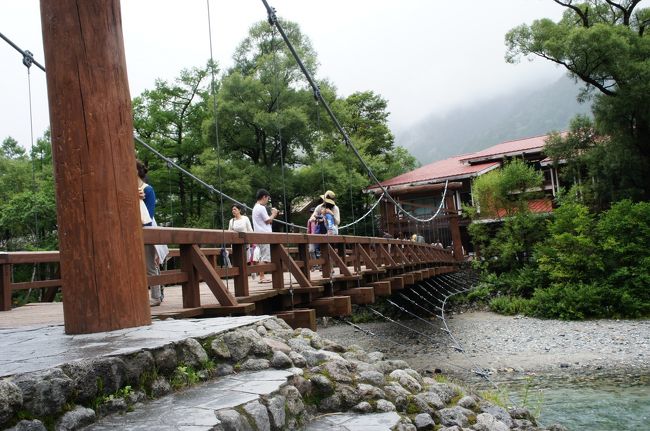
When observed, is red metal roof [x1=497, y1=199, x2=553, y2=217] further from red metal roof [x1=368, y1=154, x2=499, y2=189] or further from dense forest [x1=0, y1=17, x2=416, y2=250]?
dense forest [x1=0, y1=17, x2=416, y2=250]

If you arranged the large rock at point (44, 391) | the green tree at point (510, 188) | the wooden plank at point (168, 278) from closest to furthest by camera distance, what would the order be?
the large rock at point (44, 391) → the wooden plank at point (168, 278) → the green tree at point (510, 188)

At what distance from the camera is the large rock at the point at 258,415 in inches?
81.0

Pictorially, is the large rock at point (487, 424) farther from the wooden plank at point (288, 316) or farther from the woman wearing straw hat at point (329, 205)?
the woman wearing straw hat at point (329, 205)

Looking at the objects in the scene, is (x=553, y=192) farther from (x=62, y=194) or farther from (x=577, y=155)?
(x=62, y=194)

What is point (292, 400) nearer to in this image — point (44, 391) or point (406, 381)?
point (44, 391)

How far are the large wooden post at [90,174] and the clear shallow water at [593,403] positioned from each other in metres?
5.20

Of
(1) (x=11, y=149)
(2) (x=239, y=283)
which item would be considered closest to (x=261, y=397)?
(2) (x=239, y=283)

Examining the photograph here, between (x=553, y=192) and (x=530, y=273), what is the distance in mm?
4251

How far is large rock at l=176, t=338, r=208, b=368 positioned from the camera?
234cm

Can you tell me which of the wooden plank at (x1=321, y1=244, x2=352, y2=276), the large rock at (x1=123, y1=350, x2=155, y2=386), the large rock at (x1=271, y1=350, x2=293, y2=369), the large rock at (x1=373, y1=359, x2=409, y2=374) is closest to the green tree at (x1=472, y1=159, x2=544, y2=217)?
the wooden plank at (x1=321, y1=244, x2=352, y2=276)

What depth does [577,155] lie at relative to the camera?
16.7m

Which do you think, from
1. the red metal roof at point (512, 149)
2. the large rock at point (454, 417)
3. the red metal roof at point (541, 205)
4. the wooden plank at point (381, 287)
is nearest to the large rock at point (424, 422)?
the large rock at point (454, 417)

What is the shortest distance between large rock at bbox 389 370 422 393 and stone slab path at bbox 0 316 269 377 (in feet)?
3.67

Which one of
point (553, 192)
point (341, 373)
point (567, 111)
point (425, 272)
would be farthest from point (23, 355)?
point (567, 111)
